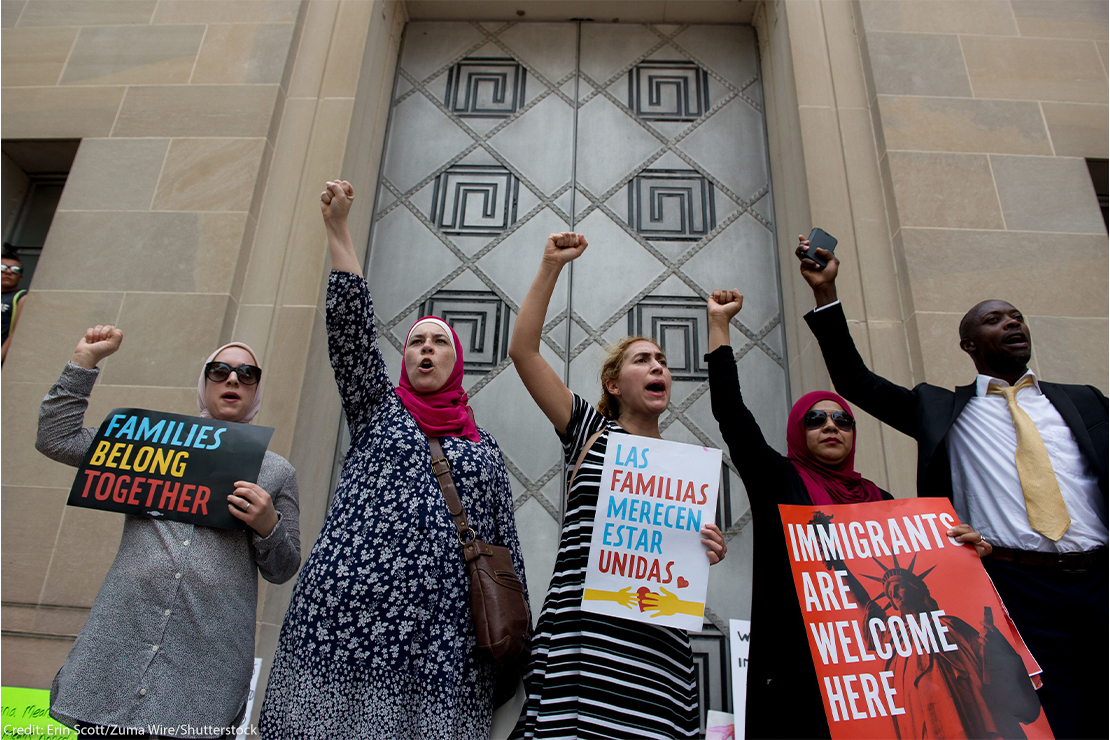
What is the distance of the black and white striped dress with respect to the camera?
2.23m

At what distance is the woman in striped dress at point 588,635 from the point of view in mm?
2248

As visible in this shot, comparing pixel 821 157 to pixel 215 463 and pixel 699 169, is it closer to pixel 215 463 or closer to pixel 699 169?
pixel 699 169

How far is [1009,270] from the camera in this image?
4.51 meters

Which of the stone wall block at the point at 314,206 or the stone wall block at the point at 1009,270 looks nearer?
the stone wall block at the point at 1009,270

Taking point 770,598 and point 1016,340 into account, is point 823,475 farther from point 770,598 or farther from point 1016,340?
point 1016,340

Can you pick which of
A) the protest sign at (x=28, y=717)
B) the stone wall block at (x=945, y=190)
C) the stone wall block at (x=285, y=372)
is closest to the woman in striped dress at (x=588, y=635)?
the stone wall block at (x=285, y=372)

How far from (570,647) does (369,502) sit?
2.73 ft

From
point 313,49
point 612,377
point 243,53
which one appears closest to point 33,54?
point 243,53

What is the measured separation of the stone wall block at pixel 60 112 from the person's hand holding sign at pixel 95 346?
338cm

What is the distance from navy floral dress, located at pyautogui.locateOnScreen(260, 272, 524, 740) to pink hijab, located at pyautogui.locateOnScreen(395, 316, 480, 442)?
46 millimetres

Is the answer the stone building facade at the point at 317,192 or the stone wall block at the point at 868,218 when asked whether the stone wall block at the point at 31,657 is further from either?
the stone wall block at the point at 868,218

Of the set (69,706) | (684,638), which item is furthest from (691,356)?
(69,706)

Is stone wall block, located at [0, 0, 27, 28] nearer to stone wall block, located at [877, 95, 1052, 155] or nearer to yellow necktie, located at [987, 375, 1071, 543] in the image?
stone wall block, located at [877, 95, 1052, 155]

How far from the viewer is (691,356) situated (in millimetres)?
5020
